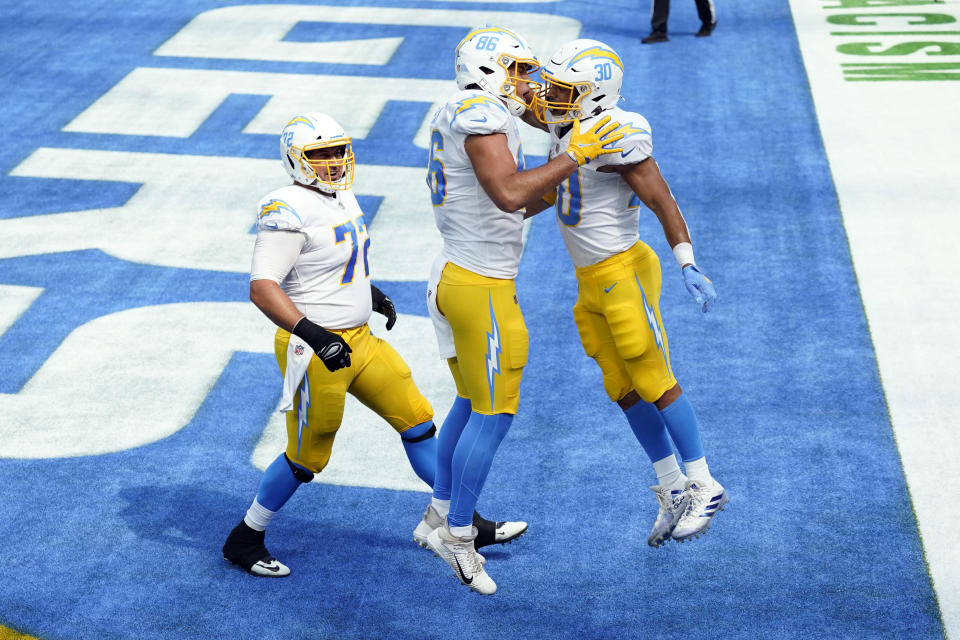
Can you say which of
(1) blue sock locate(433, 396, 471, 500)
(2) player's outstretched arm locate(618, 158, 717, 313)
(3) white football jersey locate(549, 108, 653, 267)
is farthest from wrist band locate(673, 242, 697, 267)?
(1) blue sock locate(433, 396, 471, 500)

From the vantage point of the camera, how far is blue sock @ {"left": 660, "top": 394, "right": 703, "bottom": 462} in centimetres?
453

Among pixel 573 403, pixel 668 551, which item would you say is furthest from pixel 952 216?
pixel 668 551

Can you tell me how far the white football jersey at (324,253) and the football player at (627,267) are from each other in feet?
2.68

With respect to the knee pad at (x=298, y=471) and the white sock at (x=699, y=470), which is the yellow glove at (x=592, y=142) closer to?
the white sock at (x=699, y=470)

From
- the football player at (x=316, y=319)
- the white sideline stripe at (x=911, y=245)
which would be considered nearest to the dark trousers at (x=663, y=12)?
the white sideline stripe at (x=911, y=245)

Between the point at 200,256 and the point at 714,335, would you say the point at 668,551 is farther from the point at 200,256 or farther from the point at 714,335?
the point at 200,256

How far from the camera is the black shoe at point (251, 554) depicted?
5000 millimetres

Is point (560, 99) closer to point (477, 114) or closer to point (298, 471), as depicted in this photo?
point (477, 114)

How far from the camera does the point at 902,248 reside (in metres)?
7.90

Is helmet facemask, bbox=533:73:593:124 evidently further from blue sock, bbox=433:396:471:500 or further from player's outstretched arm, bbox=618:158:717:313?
blue sock, bbox=433:396:471:500

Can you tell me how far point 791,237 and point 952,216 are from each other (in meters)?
1.28

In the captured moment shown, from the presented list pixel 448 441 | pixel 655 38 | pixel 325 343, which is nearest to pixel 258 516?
pixel 448 441

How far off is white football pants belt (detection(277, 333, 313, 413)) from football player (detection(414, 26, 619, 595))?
0.55 m

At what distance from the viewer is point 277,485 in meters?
4.93
